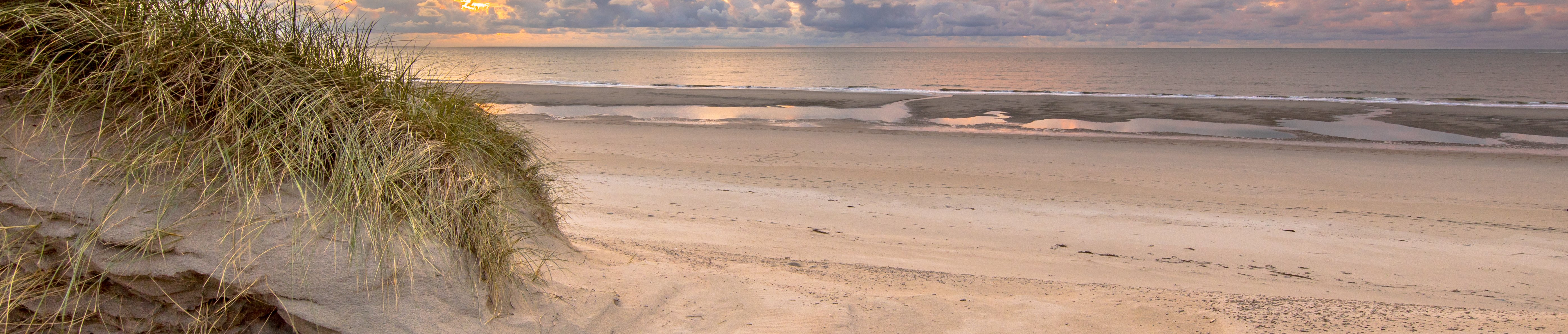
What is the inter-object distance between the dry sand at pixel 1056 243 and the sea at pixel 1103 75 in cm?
159

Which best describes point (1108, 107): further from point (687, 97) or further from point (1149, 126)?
point (687, 97)

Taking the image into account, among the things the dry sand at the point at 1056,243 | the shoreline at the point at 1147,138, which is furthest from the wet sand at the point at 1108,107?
the dry sand at the point at 1056,243

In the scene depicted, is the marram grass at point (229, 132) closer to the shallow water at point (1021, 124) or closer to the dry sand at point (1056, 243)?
the dry sand at point (1056, 243)

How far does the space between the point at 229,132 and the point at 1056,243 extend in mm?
4913

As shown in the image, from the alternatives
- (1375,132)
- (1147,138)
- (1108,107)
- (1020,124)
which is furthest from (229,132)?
(1108,107)

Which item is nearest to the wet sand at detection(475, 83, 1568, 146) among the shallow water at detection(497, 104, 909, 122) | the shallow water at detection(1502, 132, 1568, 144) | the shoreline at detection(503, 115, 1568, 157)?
the shallow water at detection(1502, 132, 1568, 144)

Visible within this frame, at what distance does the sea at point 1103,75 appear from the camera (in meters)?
30.5

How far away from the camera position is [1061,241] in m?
5.76

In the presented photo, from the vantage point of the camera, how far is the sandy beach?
133 inches

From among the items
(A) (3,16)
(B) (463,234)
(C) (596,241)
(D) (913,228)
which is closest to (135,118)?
(A) (3,16)

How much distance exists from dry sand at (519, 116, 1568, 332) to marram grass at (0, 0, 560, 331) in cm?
62

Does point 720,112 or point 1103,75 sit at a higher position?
point 720,112

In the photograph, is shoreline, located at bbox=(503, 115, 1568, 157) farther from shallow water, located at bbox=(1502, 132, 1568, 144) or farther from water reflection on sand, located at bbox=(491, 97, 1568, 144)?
shallow water, located at bbox=(1502, 132, 1568, 144)

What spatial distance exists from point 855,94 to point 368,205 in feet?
91.4
